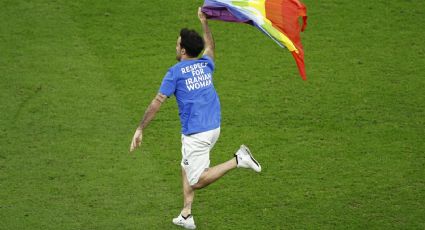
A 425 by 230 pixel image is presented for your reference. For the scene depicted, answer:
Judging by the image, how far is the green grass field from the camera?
9.04 m

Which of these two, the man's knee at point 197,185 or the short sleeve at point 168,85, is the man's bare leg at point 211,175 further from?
the short sleeve at point 168,85

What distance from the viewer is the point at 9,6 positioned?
13391mm

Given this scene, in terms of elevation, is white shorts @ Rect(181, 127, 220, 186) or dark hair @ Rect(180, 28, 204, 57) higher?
dark hair @ Rect(180, 28, 204, 57)

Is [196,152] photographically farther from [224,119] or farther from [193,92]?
[224,119]

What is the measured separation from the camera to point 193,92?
8367mm

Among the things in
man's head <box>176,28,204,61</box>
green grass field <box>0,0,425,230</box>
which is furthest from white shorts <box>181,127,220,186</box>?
man's head <box>176,28,204,61</box>

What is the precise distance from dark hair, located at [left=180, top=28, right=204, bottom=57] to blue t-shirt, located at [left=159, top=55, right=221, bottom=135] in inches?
4.5

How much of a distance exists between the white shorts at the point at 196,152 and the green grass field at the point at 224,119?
659 millimetres

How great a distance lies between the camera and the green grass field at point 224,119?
9.04 m

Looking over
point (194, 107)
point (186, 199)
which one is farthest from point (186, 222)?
point (194, 107)

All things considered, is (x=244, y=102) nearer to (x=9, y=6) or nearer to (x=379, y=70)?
(x=379, y=70)

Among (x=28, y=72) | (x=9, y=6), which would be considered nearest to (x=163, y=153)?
(x=28, y=72)

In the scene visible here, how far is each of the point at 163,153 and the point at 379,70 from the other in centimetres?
383

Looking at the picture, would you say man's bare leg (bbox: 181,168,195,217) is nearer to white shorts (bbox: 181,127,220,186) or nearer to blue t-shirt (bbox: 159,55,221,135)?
white shorts (bbox: 181,127,220,186)
